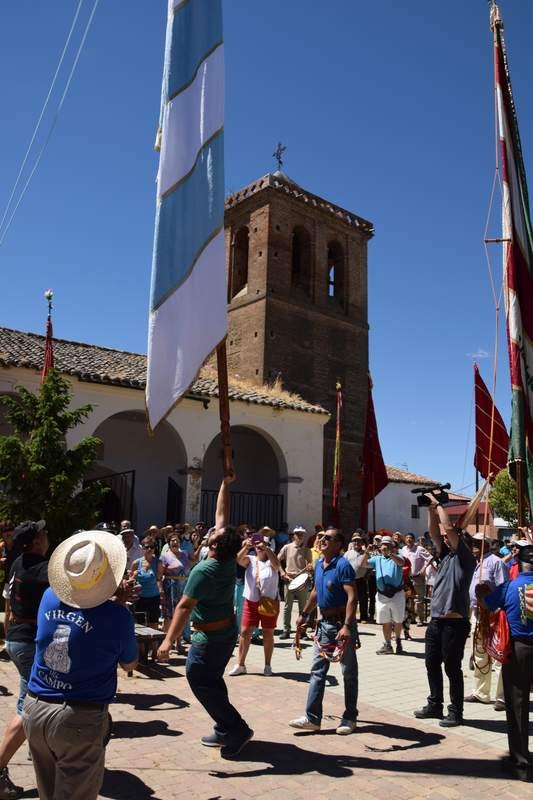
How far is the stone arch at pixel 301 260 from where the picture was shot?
112 feet

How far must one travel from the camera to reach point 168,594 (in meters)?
10.0

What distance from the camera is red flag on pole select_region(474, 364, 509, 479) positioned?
11.6m

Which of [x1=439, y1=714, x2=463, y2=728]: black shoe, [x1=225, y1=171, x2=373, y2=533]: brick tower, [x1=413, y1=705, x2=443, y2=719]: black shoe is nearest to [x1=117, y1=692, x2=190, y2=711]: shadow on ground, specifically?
[x1=413, y1=705, x2=443, y2=719]: black shoe

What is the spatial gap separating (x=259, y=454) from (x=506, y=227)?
56.5ft

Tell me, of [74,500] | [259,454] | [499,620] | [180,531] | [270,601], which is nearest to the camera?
[499,620]

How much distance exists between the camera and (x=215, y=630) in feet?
16.5

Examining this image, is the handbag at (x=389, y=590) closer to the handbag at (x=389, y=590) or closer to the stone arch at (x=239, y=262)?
the handbag at (x=389, y=590)

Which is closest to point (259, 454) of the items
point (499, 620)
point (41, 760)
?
point (499, 620)

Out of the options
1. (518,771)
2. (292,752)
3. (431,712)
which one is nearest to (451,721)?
(431,712)

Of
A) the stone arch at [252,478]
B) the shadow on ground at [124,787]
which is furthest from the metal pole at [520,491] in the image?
the stone arch at [252,478]

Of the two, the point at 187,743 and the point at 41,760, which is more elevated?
the point at 41,760

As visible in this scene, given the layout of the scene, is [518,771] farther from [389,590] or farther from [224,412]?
[389,590]

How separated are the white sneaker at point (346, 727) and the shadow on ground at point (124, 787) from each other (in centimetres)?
191

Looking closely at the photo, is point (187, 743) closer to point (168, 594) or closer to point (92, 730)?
point (92, 730)
